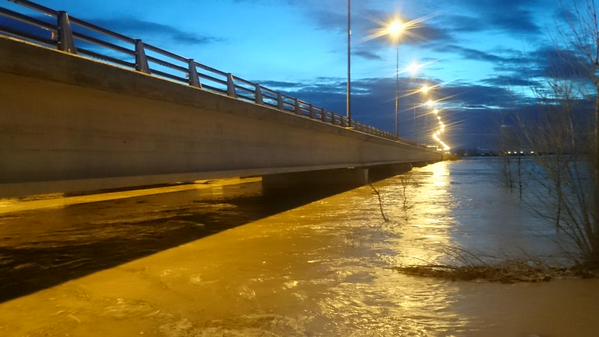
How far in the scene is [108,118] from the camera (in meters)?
13.6

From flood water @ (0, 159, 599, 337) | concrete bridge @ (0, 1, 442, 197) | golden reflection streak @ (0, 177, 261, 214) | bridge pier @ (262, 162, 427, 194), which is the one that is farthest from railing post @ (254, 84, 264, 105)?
bridge pier @ (262, 162, 427, 194)

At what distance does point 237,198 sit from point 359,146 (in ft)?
41.7

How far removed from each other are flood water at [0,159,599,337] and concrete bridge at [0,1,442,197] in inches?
75.2

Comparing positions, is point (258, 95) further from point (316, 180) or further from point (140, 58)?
point (316, 180)

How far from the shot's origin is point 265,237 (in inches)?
650

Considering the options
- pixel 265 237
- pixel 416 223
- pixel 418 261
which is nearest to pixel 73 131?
pixel 265 237

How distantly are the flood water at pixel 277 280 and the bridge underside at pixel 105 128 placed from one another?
1872 millimetres

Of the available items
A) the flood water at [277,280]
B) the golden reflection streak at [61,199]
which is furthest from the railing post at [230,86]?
the golden reflection streak at [61,199]

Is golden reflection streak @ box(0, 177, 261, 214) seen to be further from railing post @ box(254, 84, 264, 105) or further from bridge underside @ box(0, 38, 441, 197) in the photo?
bridge underside @ box(0, 38, 441, 197)

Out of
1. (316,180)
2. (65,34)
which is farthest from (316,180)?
(65,34)

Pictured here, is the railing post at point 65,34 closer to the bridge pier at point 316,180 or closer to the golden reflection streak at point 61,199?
the golden reflection streak at point 61,199

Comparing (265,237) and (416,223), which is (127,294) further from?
(416,223)

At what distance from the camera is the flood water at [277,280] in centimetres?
733

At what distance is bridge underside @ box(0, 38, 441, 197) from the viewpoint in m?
10.8
